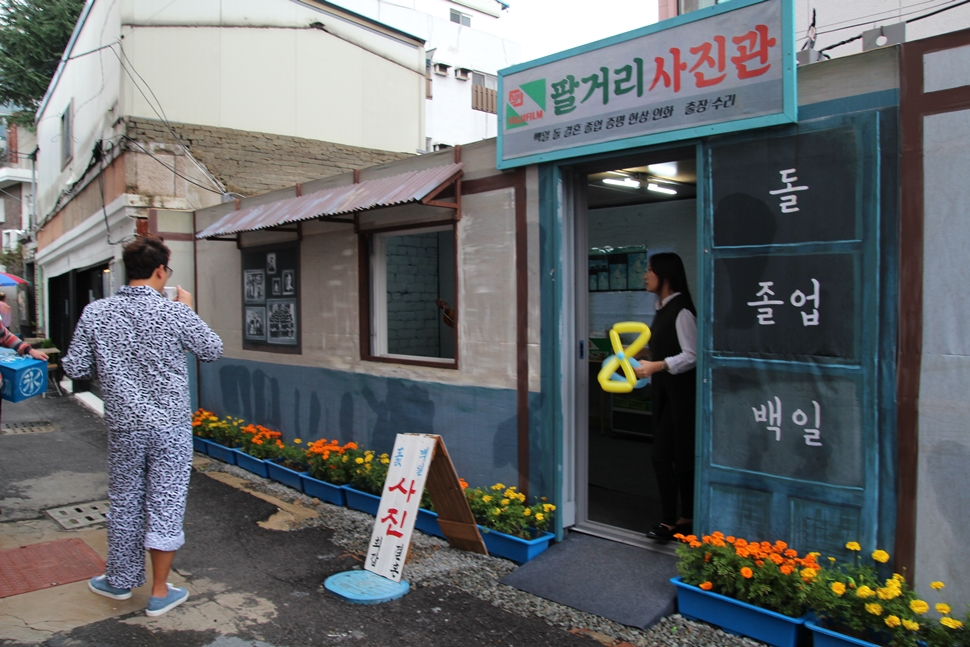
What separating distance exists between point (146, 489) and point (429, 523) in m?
2.15

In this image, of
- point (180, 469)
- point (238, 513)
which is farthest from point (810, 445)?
point (238, 513)

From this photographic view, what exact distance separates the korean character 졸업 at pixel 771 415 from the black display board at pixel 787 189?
88cm

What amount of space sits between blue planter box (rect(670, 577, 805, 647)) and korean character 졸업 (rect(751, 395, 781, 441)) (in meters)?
0.91

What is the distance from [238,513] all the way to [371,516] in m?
1.17

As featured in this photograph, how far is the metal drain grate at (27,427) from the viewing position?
32.3 feet

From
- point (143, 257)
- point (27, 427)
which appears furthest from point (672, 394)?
point (27, 427)

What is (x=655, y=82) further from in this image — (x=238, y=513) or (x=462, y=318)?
(x=238, y=513)

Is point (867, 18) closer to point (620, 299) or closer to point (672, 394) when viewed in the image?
point (620, 299)

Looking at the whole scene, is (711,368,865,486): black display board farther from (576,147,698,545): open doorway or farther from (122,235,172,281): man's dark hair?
(122,235,172,281): man's dark hair

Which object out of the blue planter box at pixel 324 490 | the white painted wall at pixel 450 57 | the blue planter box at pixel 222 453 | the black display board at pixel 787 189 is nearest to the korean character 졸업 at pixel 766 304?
the black display board at pixel 787 189

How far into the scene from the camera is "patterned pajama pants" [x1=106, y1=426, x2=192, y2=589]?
3.87 m

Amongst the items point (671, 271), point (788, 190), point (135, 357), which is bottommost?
point (135, 357)

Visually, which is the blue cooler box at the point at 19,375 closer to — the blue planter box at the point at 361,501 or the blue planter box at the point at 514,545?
the blue planter box at the point at 361,501

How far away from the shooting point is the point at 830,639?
3311mm
